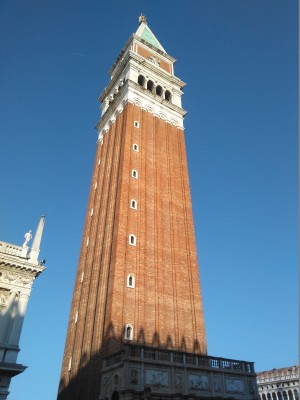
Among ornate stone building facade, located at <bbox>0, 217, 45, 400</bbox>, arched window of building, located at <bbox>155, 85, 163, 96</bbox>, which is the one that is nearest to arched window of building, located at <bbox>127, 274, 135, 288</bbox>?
ornate stone building facade, located at <bbox>0, 217, 45, 400</bbox>

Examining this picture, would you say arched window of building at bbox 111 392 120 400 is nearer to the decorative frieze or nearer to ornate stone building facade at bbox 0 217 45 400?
ornate stone building facade at bbox 0 217 45 400

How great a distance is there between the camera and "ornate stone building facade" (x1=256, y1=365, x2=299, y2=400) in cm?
6088

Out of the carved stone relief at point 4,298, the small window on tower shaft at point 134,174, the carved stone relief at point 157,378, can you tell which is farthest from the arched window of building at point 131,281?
the small window on tower shaft at point 134,174

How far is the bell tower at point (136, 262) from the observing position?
24.0 metres

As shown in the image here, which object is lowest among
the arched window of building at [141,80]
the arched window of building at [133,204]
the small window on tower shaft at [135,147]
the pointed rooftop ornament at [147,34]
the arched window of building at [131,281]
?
the arched window of building at [131,281]

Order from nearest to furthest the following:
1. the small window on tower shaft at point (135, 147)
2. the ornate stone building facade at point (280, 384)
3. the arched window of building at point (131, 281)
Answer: the arched window of building at point (131, 281), the small window on tower shaft at point (135, 147), the ornate stone building facade at point (280, 384)

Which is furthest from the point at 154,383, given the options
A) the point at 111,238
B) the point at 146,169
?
the point at 146,169

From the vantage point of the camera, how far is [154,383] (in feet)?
72.5

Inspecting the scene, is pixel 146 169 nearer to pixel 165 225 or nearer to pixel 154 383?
pixel 165 225

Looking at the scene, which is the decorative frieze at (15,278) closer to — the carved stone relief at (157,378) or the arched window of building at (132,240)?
the arched window of building at (132,240)

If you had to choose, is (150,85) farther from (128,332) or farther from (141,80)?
(128,332)

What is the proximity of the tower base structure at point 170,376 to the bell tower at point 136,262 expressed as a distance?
3.1 inches

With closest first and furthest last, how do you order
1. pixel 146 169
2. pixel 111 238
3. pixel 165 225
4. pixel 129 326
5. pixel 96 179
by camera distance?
pixel 129 326, pixel 111 238, pixel 165 225, pixel 146 169, pixel 96 179

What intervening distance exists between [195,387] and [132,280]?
953 cm
